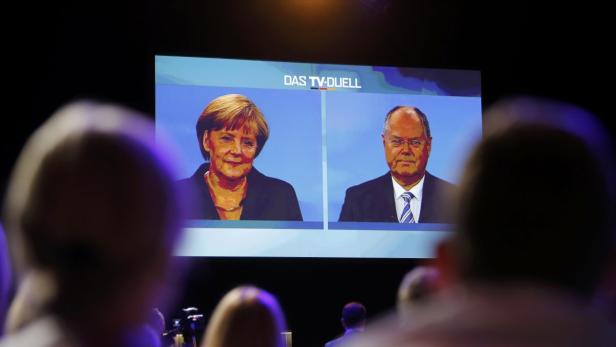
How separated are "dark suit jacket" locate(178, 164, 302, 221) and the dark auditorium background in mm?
581

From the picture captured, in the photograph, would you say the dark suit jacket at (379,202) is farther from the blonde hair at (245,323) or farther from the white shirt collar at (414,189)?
the blonde hair at (245,323)

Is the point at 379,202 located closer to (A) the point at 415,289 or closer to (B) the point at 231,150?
(B) the point at 231,150

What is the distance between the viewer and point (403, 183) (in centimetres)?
727

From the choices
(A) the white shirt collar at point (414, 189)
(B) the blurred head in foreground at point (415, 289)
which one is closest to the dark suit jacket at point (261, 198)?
(A) the white shirt collar at point (414, 189)

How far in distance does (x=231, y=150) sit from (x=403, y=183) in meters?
1.53

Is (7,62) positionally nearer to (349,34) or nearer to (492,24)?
(349,34)

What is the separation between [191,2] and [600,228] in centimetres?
691

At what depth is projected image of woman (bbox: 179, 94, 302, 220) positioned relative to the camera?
696 centimetres

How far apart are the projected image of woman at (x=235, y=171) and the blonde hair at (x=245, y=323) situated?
514 centimetres

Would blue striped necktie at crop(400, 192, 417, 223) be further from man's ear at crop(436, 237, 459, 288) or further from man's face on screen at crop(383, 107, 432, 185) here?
man's ear at crop(436, 237, 459, 288)

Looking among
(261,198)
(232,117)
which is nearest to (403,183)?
(261,198)

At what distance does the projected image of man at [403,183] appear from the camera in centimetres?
721

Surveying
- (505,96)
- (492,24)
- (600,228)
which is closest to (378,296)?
(505,96)

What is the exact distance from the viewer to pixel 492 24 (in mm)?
8070
